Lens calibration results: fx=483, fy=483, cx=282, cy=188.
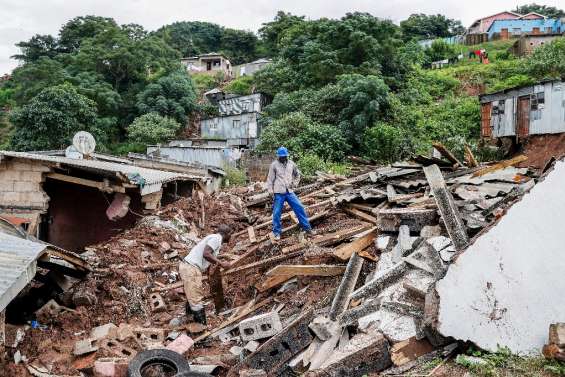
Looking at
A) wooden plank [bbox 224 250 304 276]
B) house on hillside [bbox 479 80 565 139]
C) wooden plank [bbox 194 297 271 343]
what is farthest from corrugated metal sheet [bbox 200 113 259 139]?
wooden plank [bbox 194 297 271 343]

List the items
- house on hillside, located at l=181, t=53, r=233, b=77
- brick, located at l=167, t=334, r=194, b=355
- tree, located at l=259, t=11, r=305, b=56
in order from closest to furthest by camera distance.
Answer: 1. brick, located at l=167, t=334, r=194, b=355
2. tree, located at l=259, t=11, r=305, b=56
3. house on hillside, located at l=181, t=53, r=233, b=77

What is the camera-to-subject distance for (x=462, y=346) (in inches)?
181

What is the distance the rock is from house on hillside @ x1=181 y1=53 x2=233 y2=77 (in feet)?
154

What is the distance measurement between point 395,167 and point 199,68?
45.7 m

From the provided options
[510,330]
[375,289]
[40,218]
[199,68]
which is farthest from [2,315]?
[199,68]

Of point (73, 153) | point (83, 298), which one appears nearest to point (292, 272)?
point (83, 298)

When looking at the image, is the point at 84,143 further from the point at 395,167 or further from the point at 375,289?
the point at 375,289

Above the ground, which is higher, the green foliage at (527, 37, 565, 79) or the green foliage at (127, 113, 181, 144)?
the green foliage at (527, 37, 565, 79)

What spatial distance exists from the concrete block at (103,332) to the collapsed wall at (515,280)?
4575 mm

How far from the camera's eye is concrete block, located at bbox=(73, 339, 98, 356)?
639 centimetres

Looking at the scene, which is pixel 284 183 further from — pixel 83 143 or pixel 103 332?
pixel 83 143

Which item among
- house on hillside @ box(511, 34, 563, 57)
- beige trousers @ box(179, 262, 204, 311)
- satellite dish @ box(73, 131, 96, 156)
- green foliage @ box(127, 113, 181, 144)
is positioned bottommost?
beige trousers @ box(179, 262, 204, 311)

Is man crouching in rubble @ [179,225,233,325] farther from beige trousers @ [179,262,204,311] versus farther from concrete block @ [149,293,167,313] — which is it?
concrete block @ [149,293,167,313]

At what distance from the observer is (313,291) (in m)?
7.07
